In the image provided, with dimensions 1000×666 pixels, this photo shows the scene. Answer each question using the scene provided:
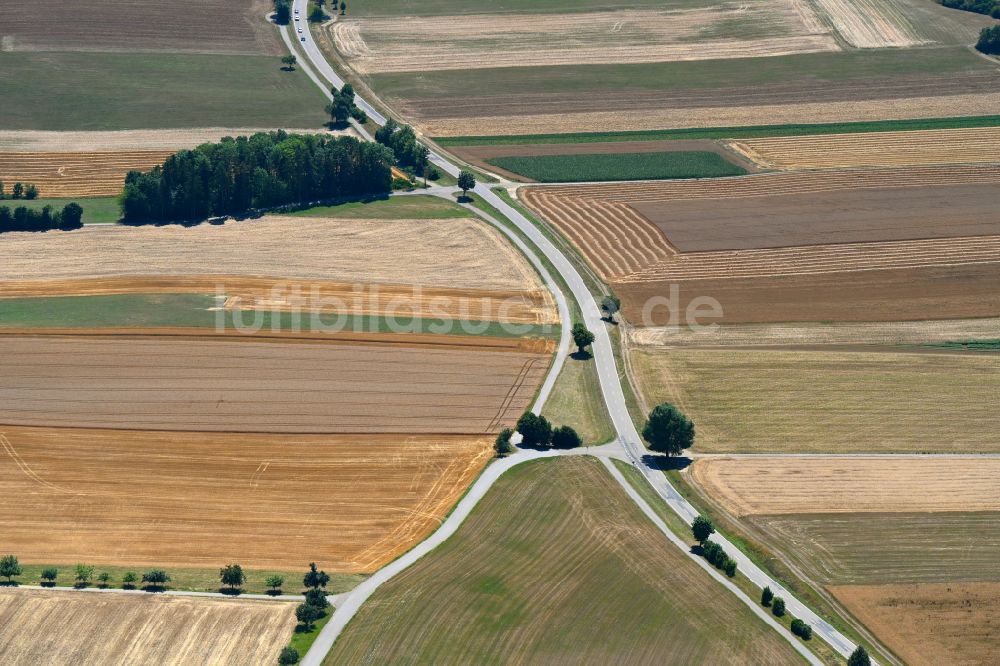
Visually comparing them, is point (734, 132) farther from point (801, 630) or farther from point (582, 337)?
point (801, 630)

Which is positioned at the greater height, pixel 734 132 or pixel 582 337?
pixel 734 132

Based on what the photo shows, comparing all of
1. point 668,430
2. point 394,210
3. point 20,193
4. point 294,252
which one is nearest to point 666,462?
point 668,430

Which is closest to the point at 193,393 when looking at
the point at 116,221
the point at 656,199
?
the point at 116,221

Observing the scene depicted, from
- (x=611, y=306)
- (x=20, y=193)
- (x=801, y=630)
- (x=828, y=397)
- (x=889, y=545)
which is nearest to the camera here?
(x=801, y=630)

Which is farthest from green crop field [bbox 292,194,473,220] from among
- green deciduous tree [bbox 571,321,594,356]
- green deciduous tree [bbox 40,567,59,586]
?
green deciduous tree [bbox 40,567,59,586]

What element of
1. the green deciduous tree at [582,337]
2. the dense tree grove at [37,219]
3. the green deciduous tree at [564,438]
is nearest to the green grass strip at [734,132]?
the dense tree grove at [37,219]

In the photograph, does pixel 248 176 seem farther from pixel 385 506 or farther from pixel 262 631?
pixel 262 631
